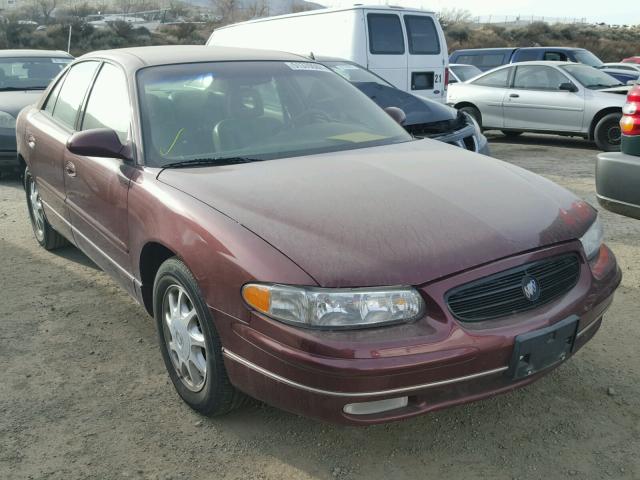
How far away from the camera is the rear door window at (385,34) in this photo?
945 cm

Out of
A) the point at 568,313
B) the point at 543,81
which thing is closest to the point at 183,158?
the point at 568,313

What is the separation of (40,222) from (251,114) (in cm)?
260

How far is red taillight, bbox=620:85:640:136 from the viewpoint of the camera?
385cm

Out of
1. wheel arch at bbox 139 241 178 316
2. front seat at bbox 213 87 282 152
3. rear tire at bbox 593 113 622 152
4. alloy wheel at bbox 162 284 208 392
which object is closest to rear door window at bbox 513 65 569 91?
rear tire at bbox 593 113 622 152

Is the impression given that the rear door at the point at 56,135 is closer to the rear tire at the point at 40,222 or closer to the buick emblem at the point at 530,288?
the rear tire at the point at 40,222

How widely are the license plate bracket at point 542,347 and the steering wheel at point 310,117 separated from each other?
178 centimetres

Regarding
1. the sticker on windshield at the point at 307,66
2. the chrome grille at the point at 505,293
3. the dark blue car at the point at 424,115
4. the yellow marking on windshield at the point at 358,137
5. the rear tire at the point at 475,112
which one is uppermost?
the sticker on windshield at the point at 307,66

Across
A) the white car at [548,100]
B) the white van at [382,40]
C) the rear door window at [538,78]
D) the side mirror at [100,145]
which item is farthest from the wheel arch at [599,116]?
the side mirror at [100,145]

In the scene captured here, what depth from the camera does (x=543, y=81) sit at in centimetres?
1051

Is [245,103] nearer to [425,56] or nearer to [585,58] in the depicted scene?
[425,56]

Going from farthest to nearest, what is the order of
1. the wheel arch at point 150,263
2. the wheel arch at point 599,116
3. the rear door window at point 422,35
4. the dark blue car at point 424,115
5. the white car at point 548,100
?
the rear door window at point 422,35 < the white car at point 548,100 < the wheel arch at point 599,116 < the dark blue car at point 424,115 < the wheel arch at point 150,263

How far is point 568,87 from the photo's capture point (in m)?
10.1

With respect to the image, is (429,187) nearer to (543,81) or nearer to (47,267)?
(47,267)

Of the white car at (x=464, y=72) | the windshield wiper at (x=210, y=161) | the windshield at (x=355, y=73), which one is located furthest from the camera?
the white car at (x=464, y=72)
